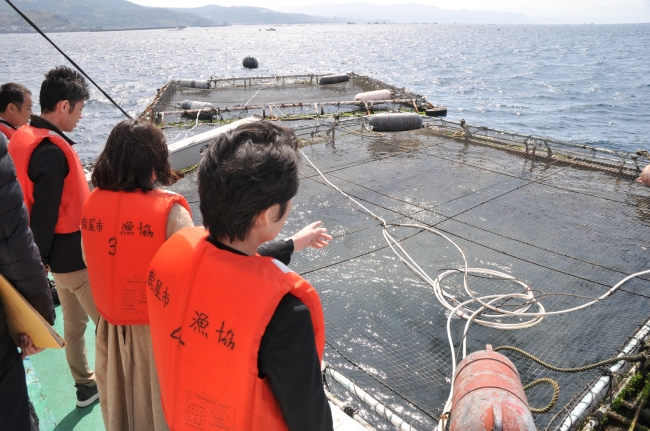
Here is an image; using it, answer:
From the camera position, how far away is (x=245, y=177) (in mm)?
1456

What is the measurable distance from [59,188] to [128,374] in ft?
4.29

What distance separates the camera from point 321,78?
2861 centimetres

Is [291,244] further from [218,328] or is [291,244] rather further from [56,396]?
[56,396]

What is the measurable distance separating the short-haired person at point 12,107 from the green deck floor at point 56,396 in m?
1.94

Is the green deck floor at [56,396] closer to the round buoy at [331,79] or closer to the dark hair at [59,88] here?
the dark hair at [59,88]

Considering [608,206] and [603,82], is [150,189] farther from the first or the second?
[603,82]

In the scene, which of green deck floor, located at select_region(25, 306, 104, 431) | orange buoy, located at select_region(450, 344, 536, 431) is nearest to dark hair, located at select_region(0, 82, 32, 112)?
green deck floor, located at select_region(25, 306, 104, 431)

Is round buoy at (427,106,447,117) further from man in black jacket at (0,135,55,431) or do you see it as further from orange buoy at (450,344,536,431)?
man in black jacket at (0,135,55,431)

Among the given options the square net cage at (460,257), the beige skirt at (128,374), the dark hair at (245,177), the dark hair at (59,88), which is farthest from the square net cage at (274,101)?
the dark hair at (245,177)

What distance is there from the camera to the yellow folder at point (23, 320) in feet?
6.11

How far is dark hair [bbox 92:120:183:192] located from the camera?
7.24ft

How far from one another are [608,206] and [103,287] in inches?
326

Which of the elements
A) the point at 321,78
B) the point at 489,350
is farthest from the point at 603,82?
the point at 489,350

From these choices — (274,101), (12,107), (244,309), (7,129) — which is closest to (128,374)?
(244,309)
